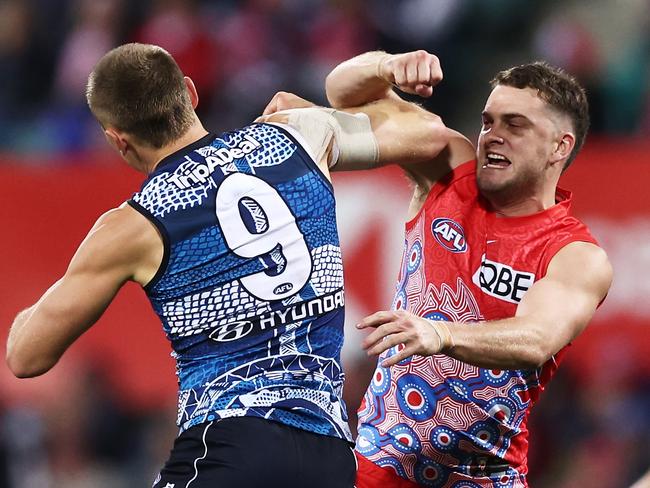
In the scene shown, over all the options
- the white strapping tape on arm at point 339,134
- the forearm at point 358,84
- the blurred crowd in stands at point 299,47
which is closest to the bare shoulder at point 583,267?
the white strapping tape on arm at point 339,134

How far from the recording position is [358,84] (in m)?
5.05

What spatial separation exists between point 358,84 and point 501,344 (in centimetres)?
145

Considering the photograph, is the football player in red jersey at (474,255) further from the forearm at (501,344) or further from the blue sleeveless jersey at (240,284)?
the blue sleeveless jersey at (240,284)

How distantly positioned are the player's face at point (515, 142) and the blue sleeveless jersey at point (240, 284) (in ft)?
3.42

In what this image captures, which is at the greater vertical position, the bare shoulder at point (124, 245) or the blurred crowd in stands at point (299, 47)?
the bare shoulder at point (124, 245)

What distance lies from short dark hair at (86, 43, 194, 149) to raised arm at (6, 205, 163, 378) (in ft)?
0.92

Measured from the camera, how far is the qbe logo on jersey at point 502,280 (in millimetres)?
4871

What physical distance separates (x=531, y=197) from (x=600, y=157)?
3233 mm

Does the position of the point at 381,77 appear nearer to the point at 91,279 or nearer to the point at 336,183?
the point at 91,279

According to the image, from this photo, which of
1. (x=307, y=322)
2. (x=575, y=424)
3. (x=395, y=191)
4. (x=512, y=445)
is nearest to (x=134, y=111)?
(x=307, y=322)

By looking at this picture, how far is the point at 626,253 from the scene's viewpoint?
799 cm

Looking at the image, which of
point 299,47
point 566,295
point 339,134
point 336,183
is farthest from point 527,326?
point 299,47

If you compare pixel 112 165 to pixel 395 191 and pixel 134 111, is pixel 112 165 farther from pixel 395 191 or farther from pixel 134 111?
pixel 134 111

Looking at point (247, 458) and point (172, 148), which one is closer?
→ point (247, 458)
